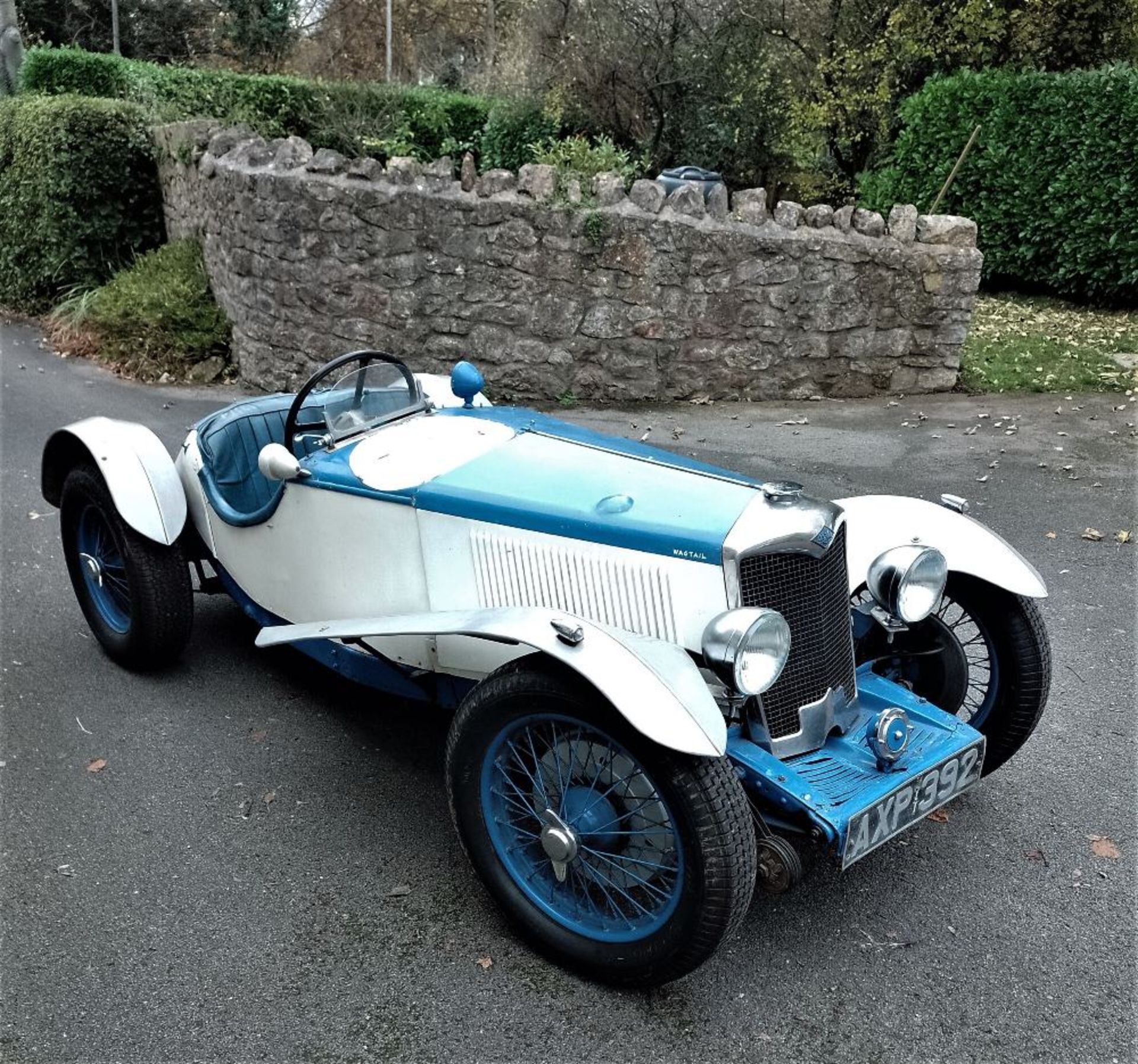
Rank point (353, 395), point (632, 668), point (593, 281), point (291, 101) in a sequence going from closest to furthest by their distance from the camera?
point (632, 668) < point (353, 395) < point (593, 281) < point (291, 101)

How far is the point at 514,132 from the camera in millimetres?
15438

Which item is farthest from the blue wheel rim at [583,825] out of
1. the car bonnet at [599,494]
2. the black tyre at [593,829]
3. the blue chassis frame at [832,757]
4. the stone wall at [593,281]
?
the stone wall at [593,281]

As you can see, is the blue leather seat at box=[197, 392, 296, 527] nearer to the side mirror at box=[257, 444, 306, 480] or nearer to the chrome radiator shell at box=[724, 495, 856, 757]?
the side mirror at box=[257, 444, 306, 480]

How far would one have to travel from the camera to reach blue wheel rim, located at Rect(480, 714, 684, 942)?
2.71 metres

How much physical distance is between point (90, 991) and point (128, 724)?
140cm

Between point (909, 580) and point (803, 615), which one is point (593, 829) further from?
point (909, 580)

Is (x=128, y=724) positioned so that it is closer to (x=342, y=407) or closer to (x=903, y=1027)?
(x=342, y=407)

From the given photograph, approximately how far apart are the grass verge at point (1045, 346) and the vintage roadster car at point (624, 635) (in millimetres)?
5364

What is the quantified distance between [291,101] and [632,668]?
52.8 ft

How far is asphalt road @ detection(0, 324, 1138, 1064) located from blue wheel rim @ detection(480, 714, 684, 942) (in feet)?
0.63

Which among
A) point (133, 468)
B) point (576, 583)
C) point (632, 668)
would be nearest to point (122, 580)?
point (133, 468)

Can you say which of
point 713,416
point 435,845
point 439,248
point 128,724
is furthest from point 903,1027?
point 439,248

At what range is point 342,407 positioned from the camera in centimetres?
383

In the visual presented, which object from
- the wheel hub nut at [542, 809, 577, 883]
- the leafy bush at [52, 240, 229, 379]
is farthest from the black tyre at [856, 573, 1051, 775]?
the leafy bush at [52, 240, 229, 379]
